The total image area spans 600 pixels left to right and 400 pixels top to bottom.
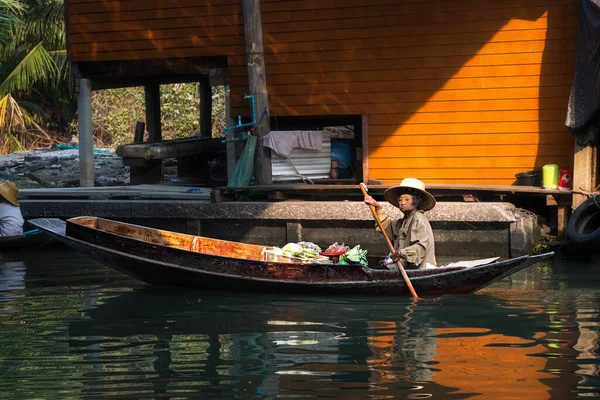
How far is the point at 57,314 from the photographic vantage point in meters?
10.2

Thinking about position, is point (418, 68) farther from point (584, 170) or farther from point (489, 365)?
point (489, 365)

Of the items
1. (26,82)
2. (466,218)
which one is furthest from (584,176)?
(26,82)

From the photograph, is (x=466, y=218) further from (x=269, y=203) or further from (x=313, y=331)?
(x=313, y=331)

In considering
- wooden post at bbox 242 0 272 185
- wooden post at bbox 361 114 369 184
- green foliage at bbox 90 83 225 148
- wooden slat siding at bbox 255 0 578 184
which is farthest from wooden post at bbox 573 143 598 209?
green foliage at bbox 90 83 225 148

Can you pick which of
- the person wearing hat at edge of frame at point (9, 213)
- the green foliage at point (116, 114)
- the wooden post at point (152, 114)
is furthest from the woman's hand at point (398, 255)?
the green foliage at point (116, 114)

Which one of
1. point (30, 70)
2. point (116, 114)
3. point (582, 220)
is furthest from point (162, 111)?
point (582, 220)

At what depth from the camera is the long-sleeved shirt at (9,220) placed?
14.4 m

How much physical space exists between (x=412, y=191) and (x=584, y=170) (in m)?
4.45

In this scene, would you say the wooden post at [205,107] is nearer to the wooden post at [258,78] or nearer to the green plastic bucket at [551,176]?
the wooden post at [258,78]

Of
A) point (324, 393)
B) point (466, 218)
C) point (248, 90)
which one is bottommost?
point (324, 393)

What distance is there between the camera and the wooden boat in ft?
33.4

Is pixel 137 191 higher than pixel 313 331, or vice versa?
pixel 137 191

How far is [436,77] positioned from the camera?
14703 mm

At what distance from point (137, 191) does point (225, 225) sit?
2.30 m
